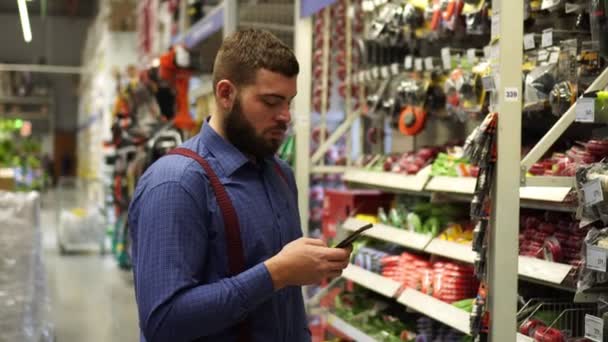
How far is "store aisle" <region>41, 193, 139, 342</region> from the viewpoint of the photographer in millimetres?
6938

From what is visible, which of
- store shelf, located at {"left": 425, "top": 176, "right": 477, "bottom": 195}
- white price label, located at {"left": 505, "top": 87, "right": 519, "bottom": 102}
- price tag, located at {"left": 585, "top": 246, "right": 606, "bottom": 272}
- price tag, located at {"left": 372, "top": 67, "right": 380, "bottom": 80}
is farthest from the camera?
price tag, located at {"left": 372, "top": 67, "right": 380, "bottom": 80}

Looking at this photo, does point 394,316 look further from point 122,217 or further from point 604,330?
point 122,217

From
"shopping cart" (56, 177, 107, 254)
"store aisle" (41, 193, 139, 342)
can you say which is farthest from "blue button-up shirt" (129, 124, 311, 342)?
"shopping cart" (56, 177, 107, 254)

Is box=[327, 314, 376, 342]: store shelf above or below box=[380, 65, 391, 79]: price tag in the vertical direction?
below

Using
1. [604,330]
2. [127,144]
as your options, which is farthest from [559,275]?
[127,144]

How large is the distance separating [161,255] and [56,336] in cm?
522

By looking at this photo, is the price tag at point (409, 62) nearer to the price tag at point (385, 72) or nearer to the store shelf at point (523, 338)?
the price tag at point (385, 72)

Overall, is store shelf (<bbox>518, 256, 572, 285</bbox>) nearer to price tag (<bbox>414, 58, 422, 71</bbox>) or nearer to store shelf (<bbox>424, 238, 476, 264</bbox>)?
store shelf (<bbox>424, 238, 476, 264</bbox>)

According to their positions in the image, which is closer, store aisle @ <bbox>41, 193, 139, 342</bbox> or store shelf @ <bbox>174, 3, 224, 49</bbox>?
store shelf @ <bbox>174, 3, 224, 49</bbox>

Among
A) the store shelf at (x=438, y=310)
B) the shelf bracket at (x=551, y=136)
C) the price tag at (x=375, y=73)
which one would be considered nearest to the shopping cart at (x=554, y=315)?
the store shelf at (x=438, y=310)

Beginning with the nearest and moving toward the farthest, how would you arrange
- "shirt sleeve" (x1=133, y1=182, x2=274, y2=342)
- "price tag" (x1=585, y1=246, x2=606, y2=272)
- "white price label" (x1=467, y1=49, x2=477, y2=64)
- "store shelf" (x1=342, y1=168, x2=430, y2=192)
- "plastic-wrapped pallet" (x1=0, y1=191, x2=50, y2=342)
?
"shirt sleeve" (x1=133, y1=182, x2=274, y2=342) → "price tag" (x1=585, y1=246, x2=606, y2=272) → "white price label" (x1=467, y1=49, x2=477, y2=64) → "store shelf" (x1=342, y1=168, x2=430, y2=192) → "plastic-wrapped pallet" (x1=0, y1=191, x2=50, y2=342)

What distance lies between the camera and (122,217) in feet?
34.7

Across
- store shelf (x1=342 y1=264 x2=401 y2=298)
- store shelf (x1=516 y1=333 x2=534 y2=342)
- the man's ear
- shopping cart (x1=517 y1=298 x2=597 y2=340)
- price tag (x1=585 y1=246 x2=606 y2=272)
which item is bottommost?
store shelf (x1=342 y1=264 x2=401 y2=298)

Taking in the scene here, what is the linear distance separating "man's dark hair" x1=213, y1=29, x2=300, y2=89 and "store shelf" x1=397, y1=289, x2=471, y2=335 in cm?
173
